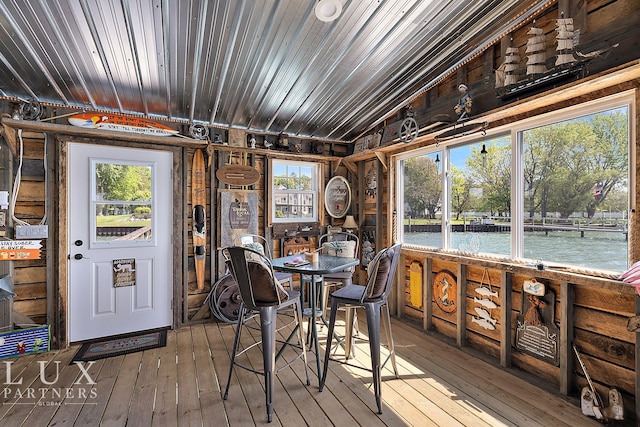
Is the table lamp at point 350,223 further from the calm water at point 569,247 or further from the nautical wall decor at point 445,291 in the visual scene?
the calm water at point 569,247

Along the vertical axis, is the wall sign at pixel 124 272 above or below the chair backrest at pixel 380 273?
below

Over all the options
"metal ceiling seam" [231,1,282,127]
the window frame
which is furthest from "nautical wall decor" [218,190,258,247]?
"metal ceiling seam" [231,1,282,127]

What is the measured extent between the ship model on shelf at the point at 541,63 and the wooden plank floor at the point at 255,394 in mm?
2299

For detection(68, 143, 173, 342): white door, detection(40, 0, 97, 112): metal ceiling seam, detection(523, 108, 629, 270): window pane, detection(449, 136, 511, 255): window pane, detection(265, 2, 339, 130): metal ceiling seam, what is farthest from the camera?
detection(68, 143, 173, 342): white door

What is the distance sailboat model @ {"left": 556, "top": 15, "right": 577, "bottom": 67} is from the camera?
2.05 m

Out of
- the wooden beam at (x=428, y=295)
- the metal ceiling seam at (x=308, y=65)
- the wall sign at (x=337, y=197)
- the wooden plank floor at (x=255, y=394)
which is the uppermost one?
the metal ceiling seam at (x=308, y=65)

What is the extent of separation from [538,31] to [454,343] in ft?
9.31

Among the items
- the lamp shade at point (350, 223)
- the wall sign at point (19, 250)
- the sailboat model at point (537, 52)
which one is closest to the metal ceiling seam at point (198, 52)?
the wall sign at point (19, 250)

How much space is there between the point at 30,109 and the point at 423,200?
165 inches

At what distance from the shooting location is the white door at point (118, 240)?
3256 mm

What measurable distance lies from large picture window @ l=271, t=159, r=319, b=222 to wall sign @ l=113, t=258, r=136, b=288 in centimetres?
176

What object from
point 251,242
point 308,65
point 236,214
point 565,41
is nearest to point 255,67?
point 308,65

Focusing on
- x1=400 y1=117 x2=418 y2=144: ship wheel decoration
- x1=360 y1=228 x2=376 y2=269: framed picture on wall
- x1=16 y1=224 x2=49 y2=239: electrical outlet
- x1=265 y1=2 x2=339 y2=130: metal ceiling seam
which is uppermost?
x1=265 y1=2 x2=339 y2=130: metal ceiling seam

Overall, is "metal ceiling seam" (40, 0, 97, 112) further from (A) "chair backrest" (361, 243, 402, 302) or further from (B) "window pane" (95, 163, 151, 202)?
(A) "chair backrest" (361, 243, 402, 302)
